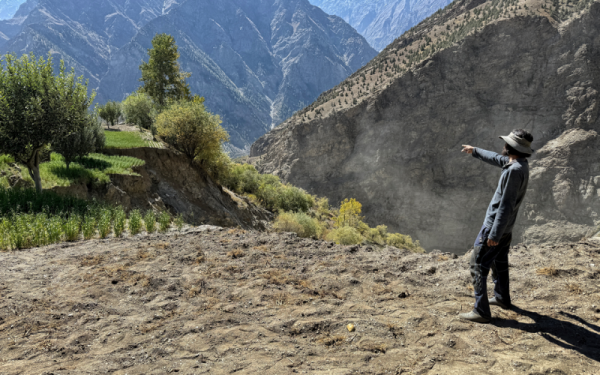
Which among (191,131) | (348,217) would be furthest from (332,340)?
(348,217)

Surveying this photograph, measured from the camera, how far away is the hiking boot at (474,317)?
12.5 ft

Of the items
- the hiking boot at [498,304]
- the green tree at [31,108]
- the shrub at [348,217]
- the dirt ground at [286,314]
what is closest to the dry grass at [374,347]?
the dirt ground at [286,314]

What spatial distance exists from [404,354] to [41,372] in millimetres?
3377

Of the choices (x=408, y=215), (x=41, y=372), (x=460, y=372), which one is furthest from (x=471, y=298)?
(x=408, y=215)

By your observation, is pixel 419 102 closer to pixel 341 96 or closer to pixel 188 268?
pixel 341 96

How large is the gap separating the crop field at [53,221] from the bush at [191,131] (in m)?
7.55

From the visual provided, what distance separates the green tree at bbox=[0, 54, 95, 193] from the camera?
8633mm

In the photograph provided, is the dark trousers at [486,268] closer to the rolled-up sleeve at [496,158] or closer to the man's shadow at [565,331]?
the man's shadow at [565,331]

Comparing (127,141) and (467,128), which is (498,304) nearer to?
(127,141)

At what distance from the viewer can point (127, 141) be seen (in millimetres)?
15797

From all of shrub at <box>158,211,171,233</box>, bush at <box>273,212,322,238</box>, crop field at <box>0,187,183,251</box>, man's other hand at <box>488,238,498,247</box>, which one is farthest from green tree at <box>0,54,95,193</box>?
bush at <box>273,212,322,238</box>

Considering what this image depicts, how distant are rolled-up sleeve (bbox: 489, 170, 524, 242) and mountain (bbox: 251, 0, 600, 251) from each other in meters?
55.1

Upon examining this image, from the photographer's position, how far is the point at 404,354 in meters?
3.23

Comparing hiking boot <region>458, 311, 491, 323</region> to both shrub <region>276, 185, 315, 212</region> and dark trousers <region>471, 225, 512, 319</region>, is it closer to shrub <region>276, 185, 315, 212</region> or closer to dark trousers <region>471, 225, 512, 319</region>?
dark trousers <region>471, 225, 512, 319</region>
